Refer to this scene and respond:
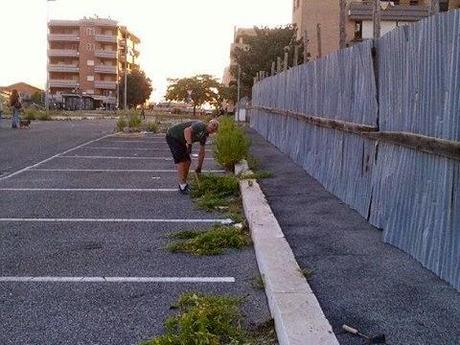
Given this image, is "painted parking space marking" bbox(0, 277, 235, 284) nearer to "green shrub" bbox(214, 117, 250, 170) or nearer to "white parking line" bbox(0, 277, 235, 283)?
"white parking line" bbox(0, 277, 235, 283)

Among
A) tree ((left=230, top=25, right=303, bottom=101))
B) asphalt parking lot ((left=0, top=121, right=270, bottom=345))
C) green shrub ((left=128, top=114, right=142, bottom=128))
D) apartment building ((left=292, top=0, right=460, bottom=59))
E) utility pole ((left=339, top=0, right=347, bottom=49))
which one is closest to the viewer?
asphalt parking lot ((left=0, top=121, right=270, bottom=345))

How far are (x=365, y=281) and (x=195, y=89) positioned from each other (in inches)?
2534

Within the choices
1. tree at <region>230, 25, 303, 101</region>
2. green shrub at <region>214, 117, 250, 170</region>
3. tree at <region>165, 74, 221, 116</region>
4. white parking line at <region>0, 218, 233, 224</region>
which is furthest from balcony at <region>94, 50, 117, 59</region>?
white parking line at <region>0, 218, 233, 224</region>

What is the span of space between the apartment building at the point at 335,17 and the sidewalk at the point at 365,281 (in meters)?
Answer: 40.2

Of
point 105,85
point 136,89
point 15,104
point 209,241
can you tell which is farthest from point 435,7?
point 105,85

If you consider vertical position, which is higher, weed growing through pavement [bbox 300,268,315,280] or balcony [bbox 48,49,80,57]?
balcony [bbox 48,49,80,57]

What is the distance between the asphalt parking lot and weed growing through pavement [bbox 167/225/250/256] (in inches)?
5.5

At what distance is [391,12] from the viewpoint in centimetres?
4534

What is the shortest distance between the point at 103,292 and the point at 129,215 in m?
3.31

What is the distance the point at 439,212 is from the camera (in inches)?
198

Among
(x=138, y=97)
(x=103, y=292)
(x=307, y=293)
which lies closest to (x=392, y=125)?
(x=307, y=293)

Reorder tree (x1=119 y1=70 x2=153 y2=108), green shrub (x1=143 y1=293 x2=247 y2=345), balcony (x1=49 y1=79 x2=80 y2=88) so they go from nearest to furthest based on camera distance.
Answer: green shrub (x1=143 y1=293 x2=247 y2=345), tree (x1=119 y1=70 x2=153 y2=108), balcony (x1=49 y1=79 x2=80 y2=88)

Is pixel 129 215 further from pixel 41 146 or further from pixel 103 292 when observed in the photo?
pixel 41 146

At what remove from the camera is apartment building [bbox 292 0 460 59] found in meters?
45.3
